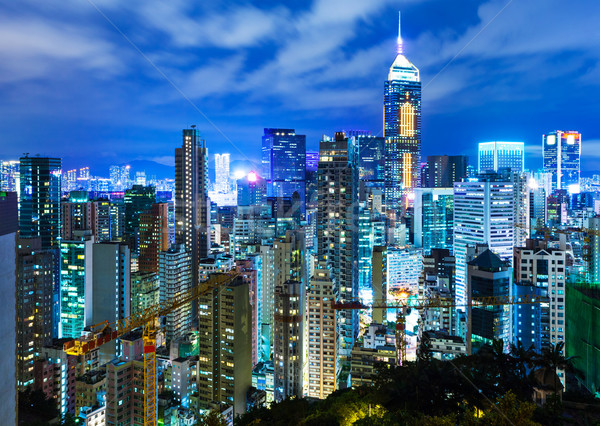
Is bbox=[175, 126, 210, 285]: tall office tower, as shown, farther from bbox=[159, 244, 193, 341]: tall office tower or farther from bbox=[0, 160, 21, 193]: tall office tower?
bbox=[0, 160, 21, 193]: tall office tower

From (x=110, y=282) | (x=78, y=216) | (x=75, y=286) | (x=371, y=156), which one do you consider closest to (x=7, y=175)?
(x=110, y=282)

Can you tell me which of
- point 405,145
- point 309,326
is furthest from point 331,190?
point 405,145

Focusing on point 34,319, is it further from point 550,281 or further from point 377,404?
point 550,281

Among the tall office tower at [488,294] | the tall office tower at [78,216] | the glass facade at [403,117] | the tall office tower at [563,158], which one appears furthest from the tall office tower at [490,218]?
the glass facade at [403,117]

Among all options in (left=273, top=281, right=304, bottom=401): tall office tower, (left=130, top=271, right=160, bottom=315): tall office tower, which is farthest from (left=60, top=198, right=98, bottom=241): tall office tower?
(left=273, top=281, right=304, bottom=401): tall office tower

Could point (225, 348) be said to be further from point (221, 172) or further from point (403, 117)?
point (403, 117)
